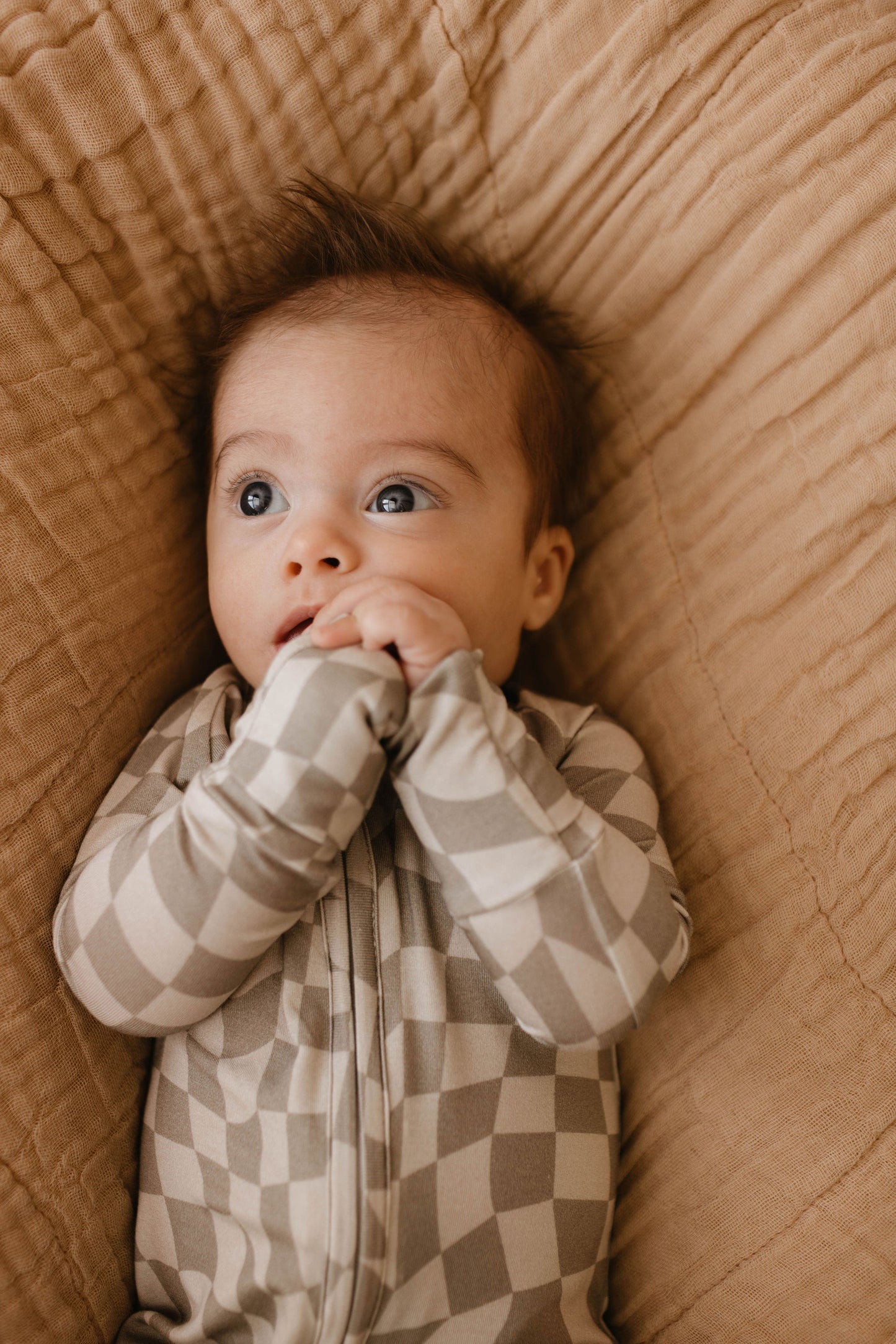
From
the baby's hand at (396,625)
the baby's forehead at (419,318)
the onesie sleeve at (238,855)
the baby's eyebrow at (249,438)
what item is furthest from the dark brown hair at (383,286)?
the onesie sleeve at (238,855)

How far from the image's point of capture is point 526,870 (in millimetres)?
795

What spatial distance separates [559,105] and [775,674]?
2.08ft

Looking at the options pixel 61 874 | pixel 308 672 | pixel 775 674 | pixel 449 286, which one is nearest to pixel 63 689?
pixel 61 874

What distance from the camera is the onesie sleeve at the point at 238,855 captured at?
786 millimetres

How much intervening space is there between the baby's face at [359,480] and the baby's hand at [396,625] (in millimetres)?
35

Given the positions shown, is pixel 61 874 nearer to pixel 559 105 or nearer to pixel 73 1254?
pixel 73 1254

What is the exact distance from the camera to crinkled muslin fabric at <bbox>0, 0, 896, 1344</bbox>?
2.89 ft

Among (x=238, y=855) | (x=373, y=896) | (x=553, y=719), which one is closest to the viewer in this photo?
(x=238, y=855)

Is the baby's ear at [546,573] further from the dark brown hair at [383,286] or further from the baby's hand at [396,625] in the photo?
the baby's hand at [396,625]

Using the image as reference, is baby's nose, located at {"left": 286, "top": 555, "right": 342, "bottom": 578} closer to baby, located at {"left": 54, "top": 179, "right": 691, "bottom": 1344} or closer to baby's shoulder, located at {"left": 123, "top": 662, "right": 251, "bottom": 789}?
baby, located at {"left": 54, "top": 179, "right": 691, "bottom": 1344}

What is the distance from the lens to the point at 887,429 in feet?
3.00

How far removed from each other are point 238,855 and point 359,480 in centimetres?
36

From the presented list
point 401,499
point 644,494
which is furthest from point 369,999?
point 644,494

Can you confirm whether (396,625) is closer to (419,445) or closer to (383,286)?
(419,445)
